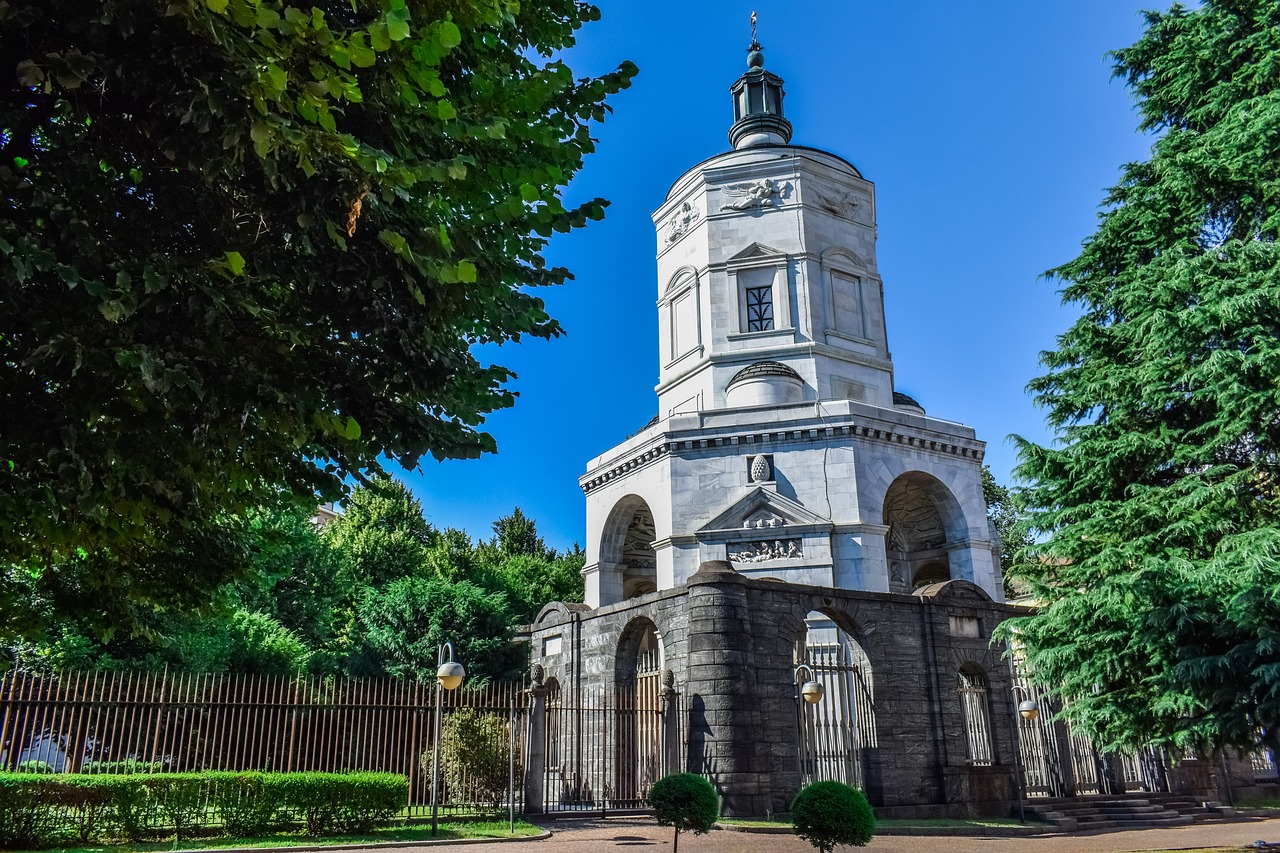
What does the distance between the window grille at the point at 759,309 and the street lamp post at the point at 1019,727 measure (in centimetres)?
1370

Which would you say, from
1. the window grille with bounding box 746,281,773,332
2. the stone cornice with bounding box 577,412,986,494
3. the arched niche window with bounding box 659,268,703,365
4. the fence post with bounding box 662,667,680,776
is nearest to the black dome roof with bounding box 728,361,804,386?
the window grille with bounding box 746,281,773,332

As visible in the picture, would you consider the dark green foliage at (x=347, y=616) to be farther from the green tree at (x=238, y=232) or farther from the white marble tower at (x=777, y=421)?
the white marble tower at (x=777, y=421)

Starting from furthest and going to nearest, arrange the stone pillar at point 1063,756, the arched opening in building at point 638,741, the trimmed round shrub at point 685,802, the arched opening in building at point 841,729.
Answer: the stone pillar at point 1063,756 → the arched opening in building at point 841,729 → the arched opening in building at point 638,741 → the trimmed round shrub at point 685,802

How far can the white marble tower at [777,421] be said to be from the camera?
82.6ft

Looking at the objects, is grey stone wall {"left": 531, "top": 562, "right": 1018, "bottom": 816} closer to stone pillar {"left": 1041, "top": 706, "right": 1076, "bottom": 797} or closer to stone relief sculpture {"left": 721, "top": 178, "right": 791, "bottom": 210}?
stone pillar {"left": 1041, "top": 706, "right": 1076, "bottom": 797}

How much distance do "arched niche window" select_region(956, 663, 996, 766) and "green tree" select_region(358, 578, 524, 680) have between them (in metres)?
16.1

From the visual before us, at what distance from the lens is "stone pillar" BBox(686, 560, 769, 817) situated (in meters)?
16.1

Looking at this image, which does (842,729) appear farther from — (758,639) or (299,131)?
(299,131)

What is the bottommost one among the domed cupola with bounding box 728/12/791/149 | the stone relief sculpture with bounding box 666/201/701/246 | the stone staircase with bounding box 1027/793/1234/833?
the stone staircase with bounding box 1027/793/1234/833

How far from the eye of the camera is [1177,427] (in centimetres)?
1383

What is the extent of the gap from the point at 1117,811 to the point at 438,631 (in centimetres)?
2031

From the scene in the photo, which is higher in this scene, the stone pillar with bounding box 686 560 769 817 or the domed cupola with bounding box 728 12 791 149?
the domed cupola with bounding box 728 12 791 149

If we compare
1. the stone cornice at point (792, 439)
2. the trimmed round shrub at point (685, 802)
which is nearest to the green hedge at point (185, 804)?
the trimmed round shrub at point (685, 802)

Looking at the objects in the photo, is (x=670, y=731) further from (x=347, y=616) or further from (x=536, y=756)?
(x=347, y=616)
